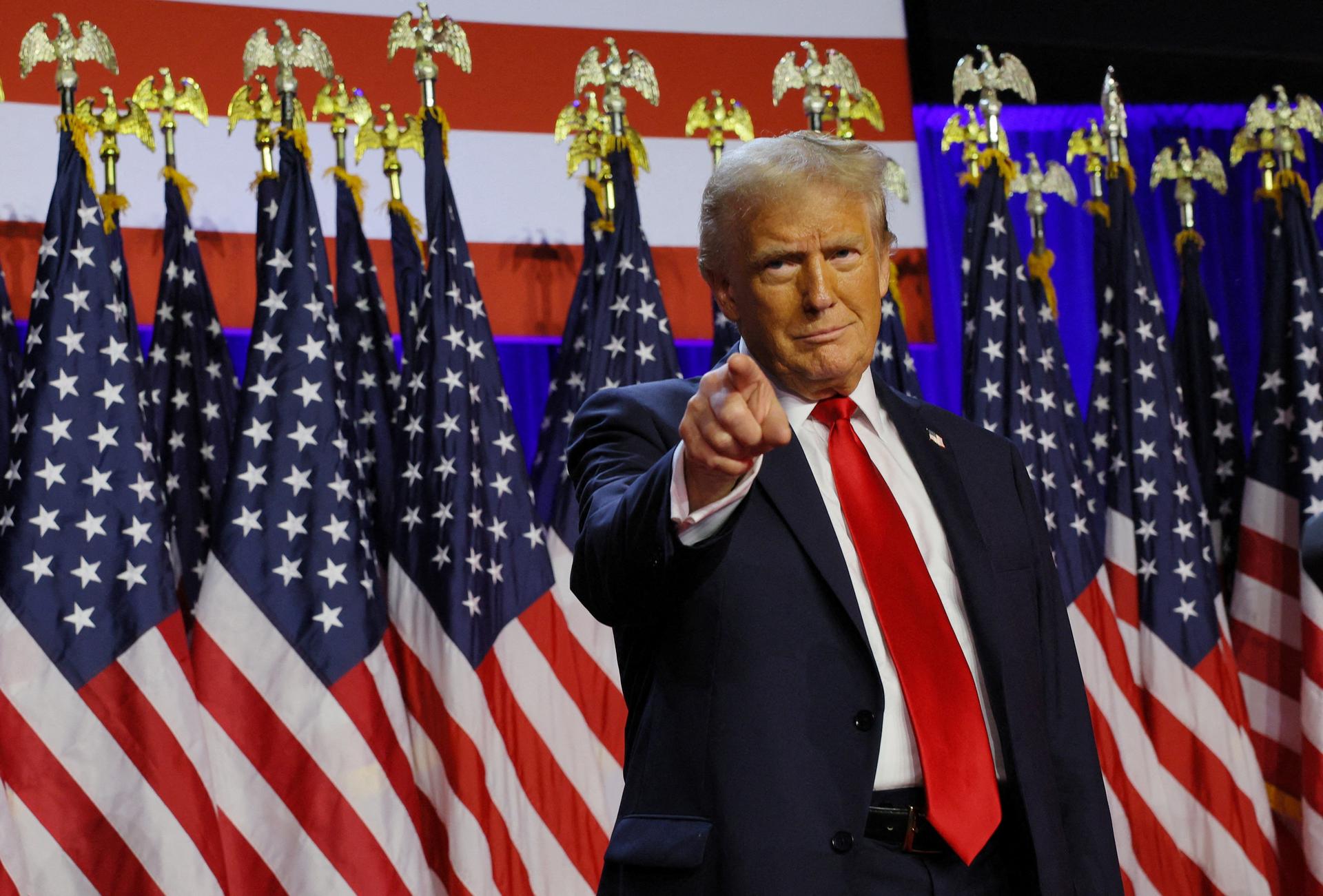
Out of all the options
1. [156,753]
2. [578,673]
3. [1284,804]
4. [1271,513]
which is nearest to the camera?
[156,753]

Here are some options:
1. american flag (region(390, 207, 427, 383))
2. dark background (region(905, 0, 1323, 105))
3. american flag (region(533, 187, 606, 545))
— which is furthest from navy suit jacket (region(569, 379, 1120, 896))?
dark background (region(905, 0, 1323, 105))

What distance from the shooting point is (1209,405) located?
446cm

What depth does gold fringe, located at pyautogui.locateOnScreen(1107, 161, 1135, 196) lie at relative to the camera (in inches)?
173

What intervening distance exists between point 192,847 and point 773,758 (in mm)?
2159

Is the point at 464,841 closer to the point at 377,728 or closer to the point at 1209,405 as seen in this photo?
the point at 377,728

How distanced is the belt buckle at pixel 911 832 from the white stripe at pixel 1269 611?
306cm

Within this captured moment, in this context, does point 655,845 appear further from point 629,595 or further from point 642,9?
point 642,9

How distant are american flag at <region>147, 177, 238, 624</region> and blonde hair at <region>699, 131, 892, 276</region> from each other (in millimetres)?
2271

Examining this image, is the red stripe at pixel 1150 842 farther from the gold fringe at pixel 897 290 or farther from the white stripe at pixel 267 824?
the white stripe at pixel 267 824

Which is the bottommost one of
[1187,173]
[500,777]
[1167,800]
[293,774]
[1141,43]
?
[1167,800]

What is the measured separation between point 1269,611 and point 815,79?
1975 mm

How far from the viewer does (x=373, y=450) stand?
153 inches

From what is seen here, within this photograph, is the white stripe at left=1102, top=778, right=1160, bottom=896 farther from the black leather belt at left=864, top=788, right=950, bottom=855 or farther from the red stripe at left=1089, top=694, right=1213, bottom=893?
the black leather belt at left=864, top=788, right=950, bottom=855

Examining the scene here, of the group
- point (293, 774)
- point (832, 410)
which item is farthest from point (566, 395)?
point (832, 410)
